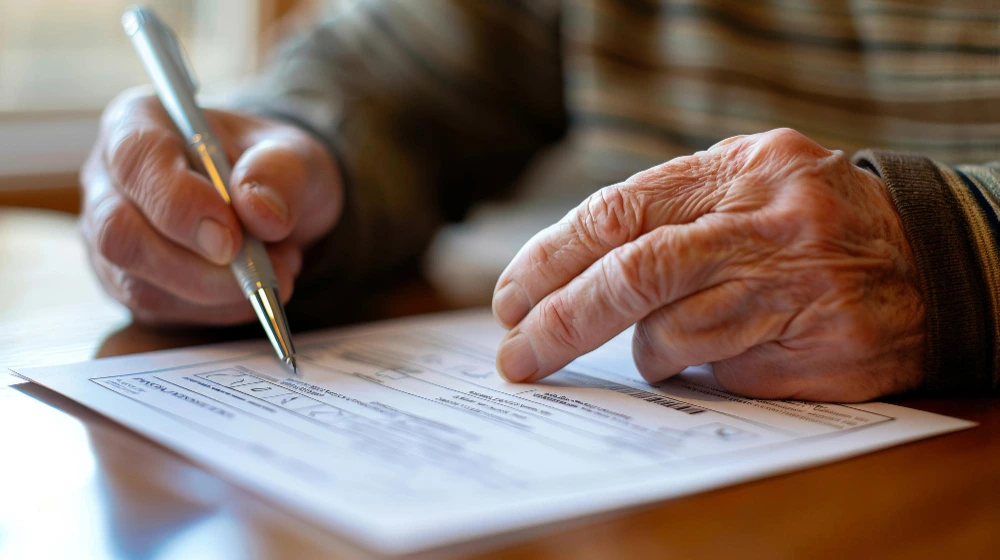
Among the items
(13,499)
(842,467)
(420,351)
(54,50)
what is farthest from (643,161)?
(54,50)

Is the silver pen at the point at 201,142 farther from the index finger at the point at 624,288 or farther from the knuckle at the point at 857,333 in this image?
the knuckle at the point at 857,333

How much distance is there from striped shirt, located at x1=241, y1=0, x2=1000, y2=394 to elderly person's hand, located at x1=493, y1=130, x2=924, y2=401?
1.1 inches

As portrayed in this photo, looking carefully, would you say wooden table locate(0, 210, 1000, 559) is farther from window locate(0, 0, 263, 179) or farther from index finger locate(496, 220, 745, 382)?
window locate(0, 0, 263, 179)

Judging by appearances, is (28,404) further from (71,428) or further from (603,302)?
(603,302)

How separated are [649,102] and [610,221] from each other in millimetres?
535

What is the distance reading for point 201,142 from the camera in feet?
2.01

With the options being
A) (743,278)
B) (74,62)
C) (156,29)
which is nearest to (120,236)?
(156,29)

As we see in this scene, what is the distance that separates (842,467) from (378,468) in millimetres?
204

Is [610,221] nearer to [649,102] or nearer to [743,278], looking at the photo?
[743,278]

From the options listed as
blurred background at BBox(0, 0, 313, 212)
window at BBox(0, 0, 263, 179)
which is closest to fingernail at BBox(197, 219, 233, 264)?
blurred background at BBox(0, 0, 313, 212)

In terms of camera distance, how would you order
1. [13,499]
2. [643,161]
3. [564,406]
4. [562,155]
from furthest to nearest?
[562,155]
[643,161]
[564,406]
[13,499]

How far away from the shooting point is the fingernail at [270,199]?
582 mm

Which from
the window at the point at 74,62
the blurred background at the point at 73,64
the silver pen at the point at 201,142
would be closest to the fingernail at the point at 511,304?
the silver pen at the point at 201,142

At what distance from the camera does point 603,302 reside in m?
0.46
